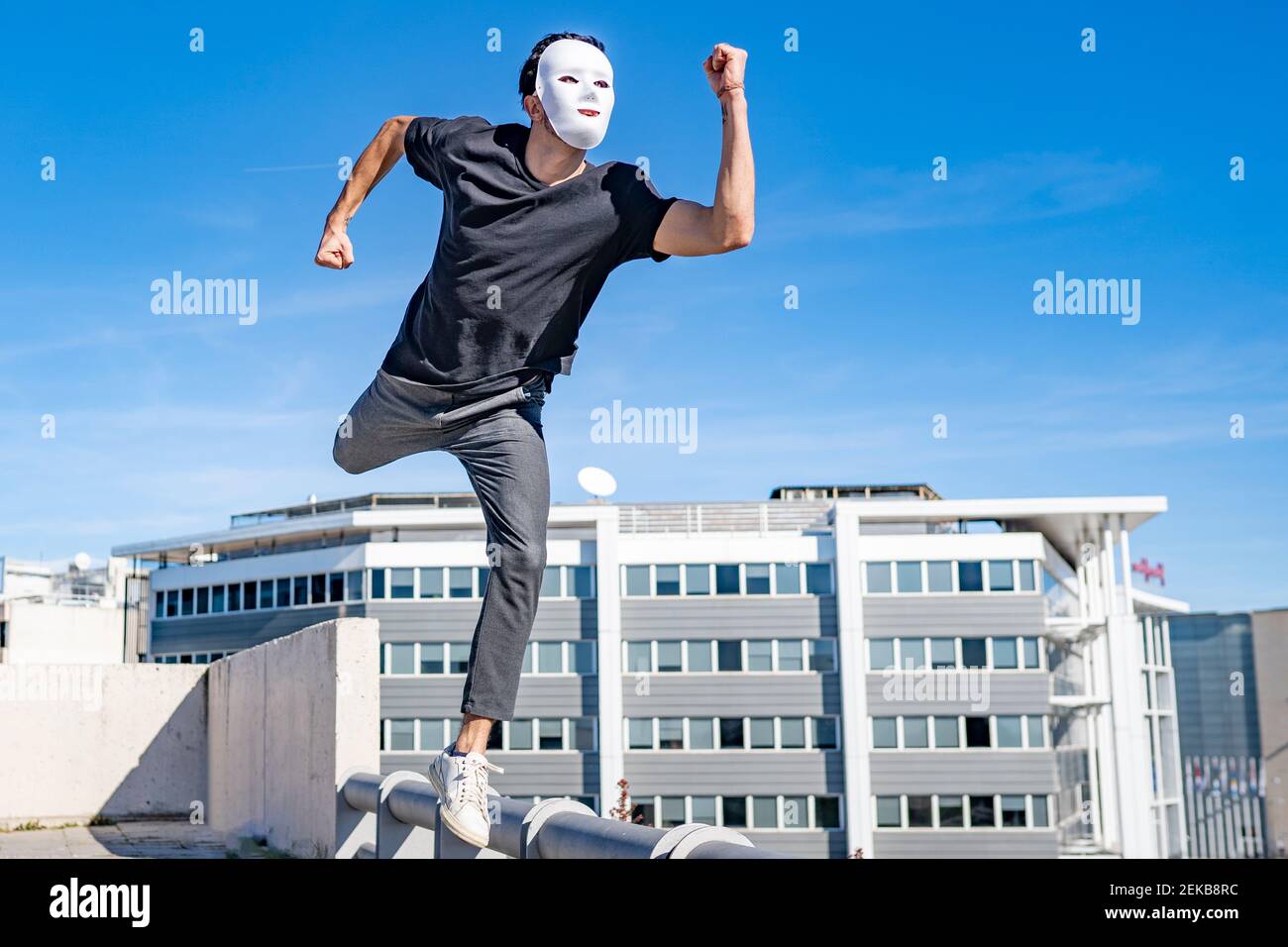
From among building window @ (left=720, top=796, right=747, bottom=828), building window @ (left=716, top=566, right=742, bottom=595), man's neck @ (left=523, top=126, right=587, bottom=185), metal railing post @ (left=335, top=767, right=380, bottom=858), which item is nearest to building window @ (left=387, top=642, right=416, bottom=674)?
building window @ (left=716, top=566, right=742, bottom=595)

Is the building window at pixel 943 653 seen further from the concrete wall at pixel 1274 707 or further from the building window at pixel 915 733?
the concrete wall at pixel 1274 707

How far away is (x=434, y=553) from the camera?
77.8 m

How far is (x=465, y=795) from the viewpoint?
12.5 feet

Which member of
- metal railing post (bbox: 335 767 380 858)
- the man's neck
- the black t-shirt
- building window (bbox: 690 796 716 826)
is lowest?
building window (bbox: 690 796 716 826)

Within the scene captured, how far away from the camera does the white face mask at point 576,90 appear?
3.38 metres

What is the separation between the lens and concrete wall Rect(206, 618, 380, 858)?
852 cm

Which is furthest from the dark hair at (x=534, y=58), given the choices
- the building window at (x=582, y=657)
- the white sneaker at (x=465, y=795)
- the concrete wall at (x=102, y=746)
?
the building window at (x=582, y=657)

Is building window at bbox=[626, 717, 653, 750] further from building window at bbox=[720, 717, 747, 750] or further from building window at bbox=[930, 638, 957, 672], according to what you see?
building window at bbox=[930, 638, 957, 672]

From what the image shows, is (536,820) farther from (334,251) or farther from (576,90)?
(576,90)

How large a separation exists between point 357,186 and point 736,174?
114cm
